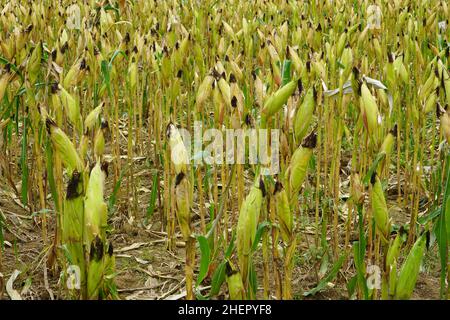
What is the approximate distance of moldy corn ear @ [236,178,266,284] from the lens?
94 centimetres

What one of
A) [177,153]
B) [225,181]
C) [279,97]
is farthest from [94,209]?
[225,181]

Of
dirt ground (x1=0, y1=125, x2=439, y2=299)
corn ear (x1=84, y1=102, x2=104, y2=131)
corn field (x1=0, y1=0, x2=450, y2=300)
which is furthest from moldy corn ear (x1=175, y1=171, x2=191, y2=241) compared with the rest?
dirt ground (x1=0, y1=125, x2=439, y2=299)

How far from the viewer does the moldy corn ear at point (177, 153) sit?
2.97 feet

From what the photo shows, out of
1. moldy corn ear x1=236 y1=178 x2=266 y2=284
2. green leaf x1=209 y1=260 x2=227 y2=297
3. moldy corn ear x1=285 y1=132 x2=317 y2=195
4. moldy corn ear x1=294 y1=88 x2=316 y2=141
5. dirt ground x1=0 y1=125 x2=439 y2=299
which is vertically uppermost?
moldy corn ear x1=294 y1=88 x2=316 y2=141

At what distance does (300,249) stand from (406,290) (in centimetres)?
89

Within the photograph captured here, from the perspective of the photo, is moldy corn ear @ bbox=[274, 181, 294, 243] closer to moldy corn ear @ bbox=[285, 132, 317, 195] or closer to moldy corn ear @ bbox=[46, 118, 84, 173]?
A: moldy corn ear @ bbox=[285, 132, 317, 195]

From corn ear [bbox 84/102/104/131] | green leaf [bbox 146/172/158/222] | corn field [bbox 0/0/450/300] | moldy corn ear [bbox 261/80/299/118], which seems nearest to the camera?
corn field [bbox 0/0/450/300]

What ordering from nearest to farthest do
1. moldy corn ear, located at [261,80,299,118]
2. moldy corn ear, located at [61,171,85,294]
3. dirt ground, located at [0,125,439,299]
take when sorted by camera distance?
moldy corn ear, located at [61,171,85,294]
moldy corn ear, located at [261,80,299,118]
dirt ground, located at [0,125,439,299]

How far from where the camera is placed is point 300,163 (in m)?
1.00

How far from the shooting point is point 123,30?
10.2 feet

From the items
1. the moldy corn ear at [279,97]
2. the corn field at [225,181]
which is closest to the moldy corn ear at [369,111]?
the corn field at [225,181]

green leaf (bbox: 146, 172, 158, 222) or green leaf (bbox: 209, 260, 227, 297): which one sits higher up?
green leaf (bbox: 146, 172, 158, 222)

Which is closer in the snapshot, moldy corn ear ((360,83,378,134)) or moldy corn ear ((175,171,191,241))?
moldy corn ear ((175,171,191,241))
